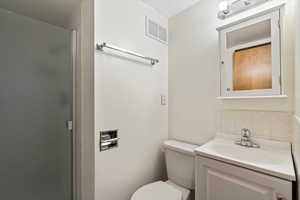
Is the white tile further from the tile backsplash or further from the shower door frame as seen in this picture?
the shower door frame

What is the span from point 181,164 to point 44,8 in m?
2.07

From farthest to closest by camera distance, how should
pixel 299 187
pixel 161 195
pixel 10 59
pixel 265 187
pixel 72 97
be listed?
pixel 72 97
pixel 161 195
pixel 10 59
pixel 265 187
pixel 299 187

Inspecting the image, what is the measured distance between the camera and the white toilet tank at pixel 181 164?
1266 mm

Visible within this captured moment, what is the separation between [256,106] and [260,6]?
0.78 metres

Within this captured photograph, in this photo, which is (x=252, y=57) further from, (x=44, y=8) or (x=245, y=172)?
(x=44, y=8)

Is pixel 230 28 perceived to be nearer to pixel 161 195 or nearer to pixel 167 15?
pixel 167 15

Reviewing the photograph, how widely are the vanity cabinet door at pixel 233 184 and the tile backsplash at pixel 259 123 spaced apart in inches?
17.7

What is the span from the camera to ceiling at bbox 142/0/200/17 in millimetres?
1452

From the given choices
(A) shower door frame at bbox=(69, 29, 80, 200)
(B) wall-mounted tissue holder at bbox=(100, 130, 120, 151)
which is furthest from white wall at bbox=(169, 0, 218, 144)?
(A) shower door frame at bbox=(69, 29, 80, 200)

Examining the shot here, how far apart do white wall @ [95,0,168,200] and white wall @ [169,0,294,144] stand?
175 millimetres

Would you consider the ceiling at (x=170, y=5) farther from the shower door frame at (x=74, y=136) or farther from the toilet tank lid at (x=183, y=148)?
the toilet tank lid at (x=183, y=148)

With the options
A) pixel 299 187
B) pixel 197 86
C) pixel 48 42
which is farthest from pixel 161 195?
pixel 48 42

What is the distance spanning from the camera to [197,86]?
146cm

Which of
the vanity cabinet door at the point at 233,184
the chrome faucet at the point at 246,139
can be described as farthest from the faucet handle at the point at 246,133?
the vanity cabinet door at the point at 233,184
